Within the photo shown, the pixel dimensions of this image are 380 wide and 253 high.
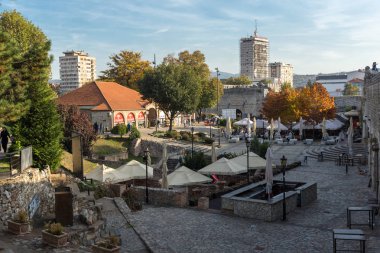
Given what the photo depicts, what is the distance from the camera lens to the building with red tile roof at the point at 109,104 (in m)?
46.3

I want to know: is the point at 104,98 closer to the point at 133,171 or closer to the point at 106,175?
the point at 133,171

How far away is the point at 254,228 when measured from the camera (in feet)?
45.9

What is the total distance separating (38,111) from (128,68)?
166 ft

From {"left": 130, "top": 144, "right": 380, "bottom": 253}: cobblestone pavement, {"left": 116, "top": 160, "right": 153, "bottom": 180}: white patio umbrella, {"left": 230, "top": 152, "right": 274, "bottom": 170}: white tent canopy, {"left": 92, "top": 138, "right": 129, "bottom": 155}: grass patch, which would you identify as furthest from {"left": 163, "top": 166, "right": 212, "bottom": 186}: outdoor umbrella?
{"left": 92, "top": 138, "right": 129, "bottom": 155}: grass patch

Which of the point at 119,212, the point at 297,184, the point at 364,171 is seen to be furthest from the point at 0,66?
the point at 364,171

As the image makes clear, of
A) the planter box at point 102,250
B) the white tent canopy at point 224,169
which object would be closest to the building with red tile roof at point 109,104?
the white tent canopy at point 224,169

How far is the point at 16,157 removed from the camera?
17266mm

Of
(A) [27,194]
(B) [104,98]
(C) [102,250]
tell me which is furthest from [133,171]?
(B) [104,98]

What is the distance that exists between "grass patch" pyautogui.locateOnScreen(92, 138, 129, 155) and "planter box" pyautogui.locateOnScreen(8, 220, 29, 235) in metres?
23.9

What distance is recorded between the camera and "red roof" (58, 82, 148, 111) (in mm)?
47094

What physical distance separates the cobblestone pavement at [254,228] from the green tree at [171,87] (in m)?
27.6

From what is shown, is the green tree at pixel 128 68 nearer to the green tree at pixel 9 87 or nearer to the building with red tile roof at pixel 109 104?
the building with red tile roof at pixel 109 104

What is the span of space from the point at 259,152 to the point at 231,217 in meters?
13.8

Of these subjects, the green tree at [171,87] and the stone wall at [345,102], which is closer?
the green tree at [171,87]
